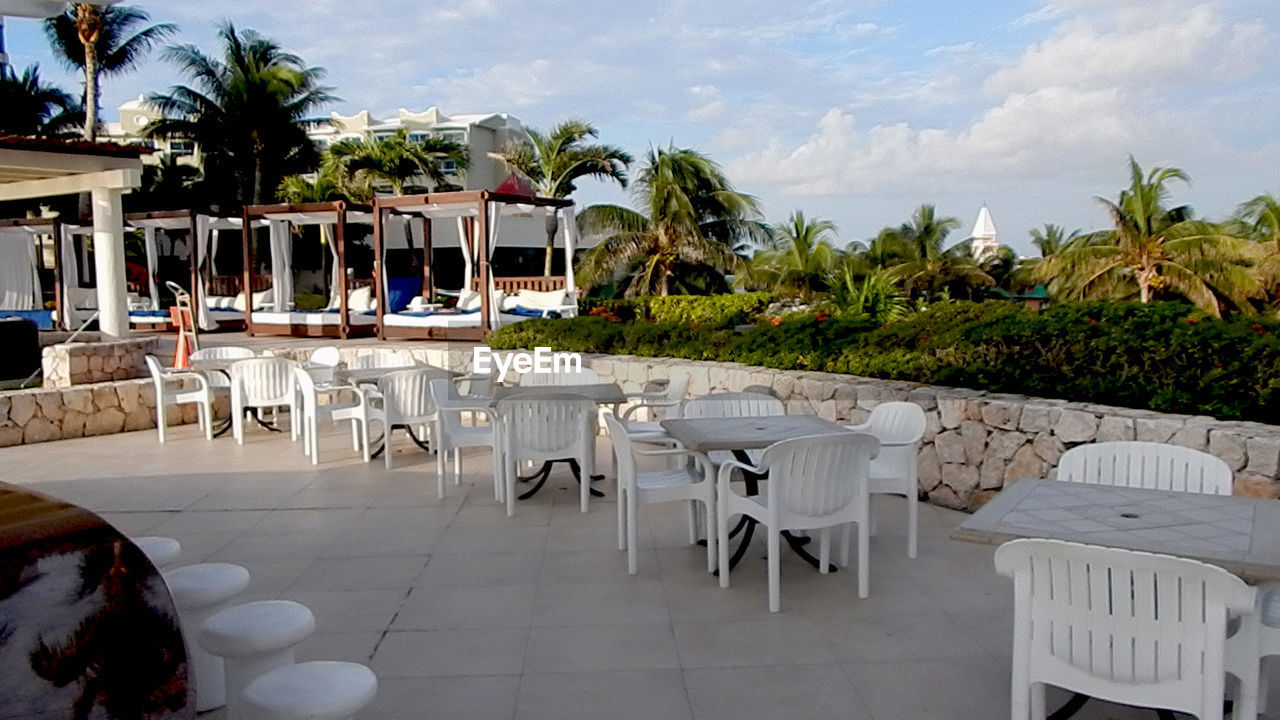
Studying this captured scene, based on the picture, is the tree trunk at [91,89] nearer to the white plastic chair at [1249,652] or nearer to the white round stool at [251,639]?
the white round stool at [251,639]

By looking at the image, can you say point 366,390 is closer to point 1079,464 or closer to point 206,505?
point 206,505

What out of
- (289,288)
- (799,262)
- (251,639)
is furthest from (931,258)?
(251,639)

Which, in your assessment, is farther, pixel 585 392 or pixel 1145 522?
pixel 585 392

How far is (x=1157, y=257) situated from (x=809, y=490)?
20.9 metres

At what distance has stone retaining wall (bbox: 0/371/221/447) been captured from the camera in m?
9.04

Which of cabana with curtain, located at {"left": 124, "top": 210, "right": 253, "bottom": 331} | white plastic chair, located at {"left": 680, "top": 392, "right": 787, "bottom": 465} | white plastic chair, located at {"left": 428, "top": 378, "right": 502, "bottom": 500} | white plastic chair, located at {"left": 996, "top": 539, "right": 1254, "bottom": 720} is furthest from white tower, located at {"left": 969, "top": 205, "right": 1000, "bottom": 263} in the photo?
white plastic chair, located at {"left": 996, "top": 539, "right": 1254, "bottom": 720}

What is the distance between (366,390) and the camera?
7.85m

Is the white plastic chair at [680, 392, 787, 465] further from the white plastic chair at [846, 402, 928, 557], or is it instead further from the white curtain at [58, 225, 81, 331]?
the white curtain at [58, 225, 81, 331]

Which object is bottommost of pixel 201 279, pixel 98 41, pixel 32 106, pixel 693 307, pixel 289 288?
pixel 693 307

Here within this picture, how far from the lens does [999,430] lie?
572cm

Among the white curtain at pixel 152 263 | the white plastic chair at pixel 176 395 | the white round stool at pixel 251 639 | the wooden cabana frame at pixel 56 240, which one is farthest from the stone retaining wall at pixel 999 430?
the wooden cabana frame at pixel 56 240

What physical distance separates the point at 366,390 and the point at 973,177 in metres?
17.2

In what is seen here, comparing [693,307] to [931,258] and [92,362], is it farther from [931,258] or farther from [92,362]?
[92,362]

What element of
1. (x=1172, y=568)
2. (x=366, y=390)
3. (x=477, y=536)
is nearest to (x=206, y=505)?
(x=366, y=390)
